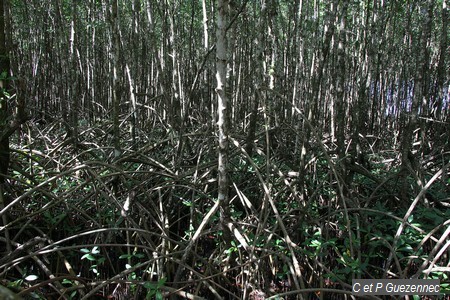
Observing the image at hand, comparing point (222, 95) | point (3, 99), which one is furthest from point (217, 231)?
point (3, 99)

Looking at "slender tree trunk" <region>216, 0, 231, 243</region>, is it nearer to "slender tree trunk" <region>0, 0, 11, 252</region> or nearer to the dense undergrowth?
the dense undergrowth

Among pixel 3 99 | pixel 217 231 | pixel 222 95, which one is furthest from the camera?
pixel 217 231

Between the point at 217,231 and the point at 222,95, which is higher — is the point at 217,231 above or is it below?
below

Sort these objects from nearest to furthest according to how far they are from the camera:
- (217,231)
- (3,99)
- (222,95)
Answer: (222,95) → (3,99) → (217,231)

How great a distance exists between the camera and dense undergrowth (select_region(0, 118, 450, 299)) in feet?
6.59

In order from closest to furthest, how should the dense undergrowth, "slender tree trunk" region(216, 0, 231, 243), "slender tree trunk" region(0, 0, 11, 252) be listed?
"slender tree trunk" region(216, 0, 231, 243), the dense undergrowth, "slender tree trunk" region(0, 0, 11, 252)

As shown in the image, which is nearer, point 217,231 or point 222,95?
point 222,95

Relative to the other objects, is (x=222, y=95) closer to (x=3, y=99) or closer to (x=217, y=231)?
(x=217, y=231)

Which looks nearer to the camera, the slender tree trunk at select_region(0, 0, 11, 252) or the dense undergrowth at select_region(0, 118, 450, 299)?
the dense undergrowth at select_region(0, 118, 450, 299)

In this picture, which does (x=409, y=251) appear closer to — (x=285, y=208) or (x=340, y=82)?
(x=285, y=208)

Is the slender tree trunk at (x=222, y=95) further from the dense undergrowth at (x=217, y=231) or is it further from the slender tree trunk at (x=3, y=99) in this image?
the slender tree trunk at (x=3, y=99)

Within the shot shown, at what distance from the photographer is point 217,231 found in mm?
2445

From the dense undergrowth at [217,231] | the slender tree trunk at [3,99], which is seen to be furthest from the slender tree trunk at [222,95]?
the slender tree trunk at [3,99]

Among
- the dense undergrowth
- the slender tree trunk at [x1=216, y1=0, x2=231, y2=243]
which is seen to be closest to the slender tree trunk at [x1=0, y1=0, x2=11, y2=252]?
the dense undergrowth
